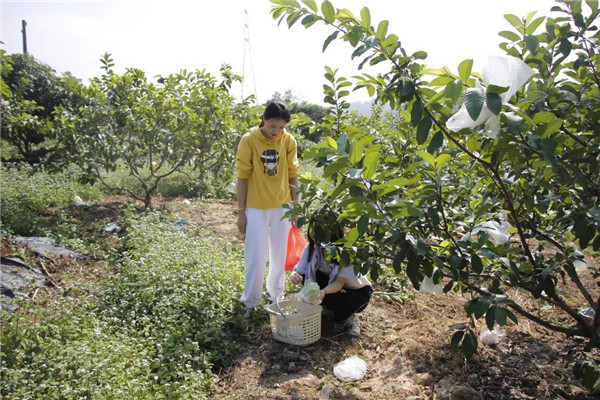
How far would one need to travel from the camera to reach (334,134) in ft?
8.32

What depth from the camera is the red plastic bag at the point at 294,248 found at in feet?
10.8

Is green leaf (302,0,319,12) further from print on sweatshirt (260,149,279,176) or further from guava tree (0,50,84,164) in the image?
guava tree (0,50,84,164)

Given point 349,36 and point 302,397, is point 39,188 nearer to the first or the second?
point 302,397

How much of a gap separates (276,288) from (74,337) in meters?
1.34

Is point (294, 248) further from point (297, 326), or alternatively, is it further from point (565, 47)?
point (565, 47)

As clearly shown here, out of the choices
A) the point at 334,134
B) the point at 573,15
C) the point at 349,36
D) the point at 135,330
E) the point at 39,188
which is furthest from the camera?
the point at 39,188

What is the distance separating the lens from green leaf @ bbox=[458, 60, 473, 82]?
46.4 inches

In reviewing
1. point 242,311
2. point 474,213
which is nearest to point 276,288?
point 242,311

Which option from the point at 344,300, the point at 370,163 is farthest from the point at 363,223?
the point at 344,300

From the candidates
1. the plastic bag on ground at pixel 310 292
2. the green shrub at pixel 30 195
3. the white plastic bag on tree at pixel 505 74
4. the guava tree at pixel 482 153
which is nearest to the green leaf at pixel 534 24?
the guava tree at pixel 482 153

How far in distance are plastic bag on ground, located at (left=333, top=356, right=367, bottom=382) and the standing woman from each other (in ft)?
2.68

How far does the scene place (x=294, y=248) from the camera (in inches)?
131

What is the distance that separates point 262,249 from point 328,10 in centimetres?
196

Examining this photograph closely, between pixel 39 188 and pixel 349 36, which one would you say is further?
pixel 39 188
